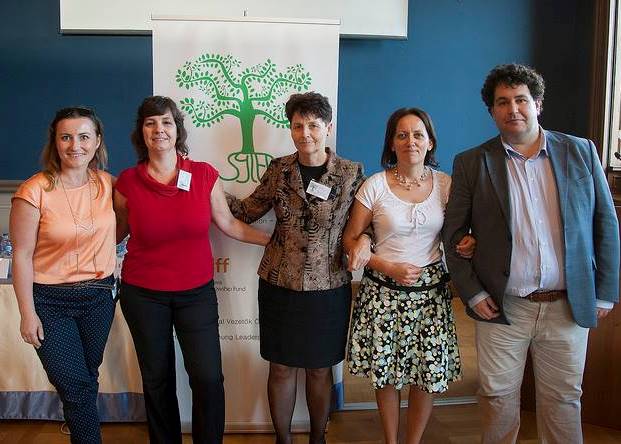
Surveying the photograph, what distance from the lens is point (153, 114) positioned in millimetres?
1926

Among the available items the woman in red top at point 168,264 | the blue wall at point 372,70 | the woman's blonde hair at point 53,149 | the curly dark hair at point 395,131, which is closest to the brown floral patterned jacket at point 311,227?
the curly dark hair at point 395,131

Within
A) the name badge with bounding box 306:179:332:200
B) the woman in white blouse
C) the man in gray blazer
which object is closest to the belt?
the man in gray blazer

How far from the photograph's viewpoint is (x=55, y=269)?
1.78 m

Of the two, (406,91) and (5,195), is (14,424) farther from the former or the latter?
(406,91)

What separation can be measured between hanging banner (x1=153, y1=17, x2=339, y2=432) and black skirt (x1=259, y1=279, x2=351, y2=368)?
0.38 meters

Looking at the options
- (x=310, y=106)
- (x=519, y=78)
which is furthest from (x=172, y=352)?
(x=519, y=78)

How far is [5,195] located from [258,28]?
2.99 m

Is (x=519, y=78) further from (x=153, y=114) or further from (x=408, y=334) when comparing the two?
(x=153, y=114)

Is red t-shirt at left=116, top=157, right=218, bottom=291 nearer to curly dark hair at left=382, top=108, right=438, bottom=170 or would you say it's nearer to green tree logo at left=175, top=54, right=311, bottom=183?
green tree logo at left=175, top=54, right=311, bottom=183

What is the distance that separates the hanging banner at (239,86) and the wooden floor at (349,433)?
77 centimetres

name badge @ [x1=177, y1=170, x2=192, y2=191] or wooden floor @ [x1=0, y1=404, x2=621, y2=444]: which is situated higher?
name badge @ [x1=177, y1=170, x2=192, y2=191]

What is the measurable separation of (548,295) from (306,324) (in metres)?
0.89

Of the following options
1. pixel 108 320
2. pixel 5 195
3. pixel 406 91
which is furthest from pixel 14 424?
pixel 406 91

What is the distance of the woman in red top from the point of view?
75.7 inches
